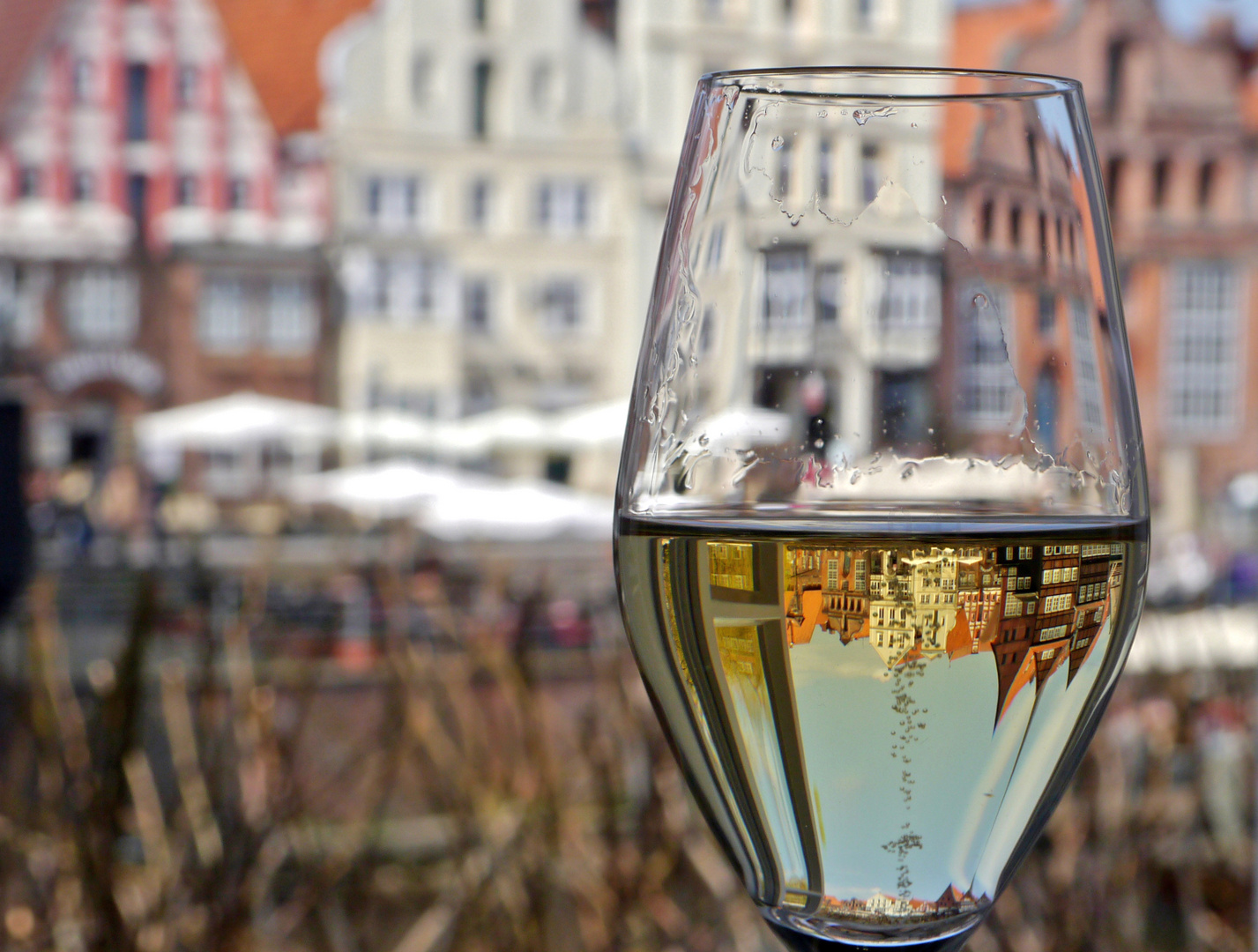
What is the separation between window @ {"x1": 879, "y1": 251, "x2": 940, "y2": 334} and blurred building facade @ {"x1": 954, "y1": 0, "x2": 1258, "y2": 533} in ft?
14.2

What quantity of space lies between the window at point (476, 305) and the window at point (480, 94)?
0.59 m

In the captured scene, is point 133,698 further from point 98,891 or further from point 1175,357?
point 1175,357

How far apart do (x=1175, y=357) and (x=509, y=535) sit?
2.97 meters

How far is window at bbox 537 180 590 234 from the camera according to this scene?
561 centimetres

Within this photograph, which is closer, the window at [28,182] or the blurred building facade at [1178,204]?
the blurred building facade at [1178,204]

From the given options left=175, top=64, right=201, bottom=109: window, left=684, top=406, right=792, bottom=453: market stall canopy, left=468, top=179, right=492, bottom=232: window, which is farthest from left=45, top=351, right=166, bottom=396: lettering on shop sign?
left=684, top=406, right=792, bottom=453: market stall canopy

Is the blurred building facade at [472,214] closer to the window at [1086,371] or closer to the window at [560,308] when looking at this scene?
the window at [560,308]

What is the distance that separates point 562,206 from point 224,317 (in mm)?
1533

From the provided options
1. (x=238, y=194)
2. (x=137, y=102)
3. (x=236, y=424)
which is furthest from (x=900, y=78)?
(x=137, y=102)

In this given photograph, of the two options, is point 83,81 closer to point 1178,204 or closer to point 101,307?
point 101,307

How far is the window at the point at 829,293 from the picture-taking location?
0.55 feet

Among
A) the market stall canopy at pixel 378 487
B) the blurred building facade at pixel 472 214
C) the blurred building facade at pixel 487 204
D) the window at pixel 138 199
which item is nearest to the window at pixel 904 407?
the market stall canopy at pixel 378 487

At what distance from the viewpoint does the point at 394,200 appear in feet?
18.9

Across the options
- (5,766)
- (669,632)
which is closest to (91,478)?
(5,766)
